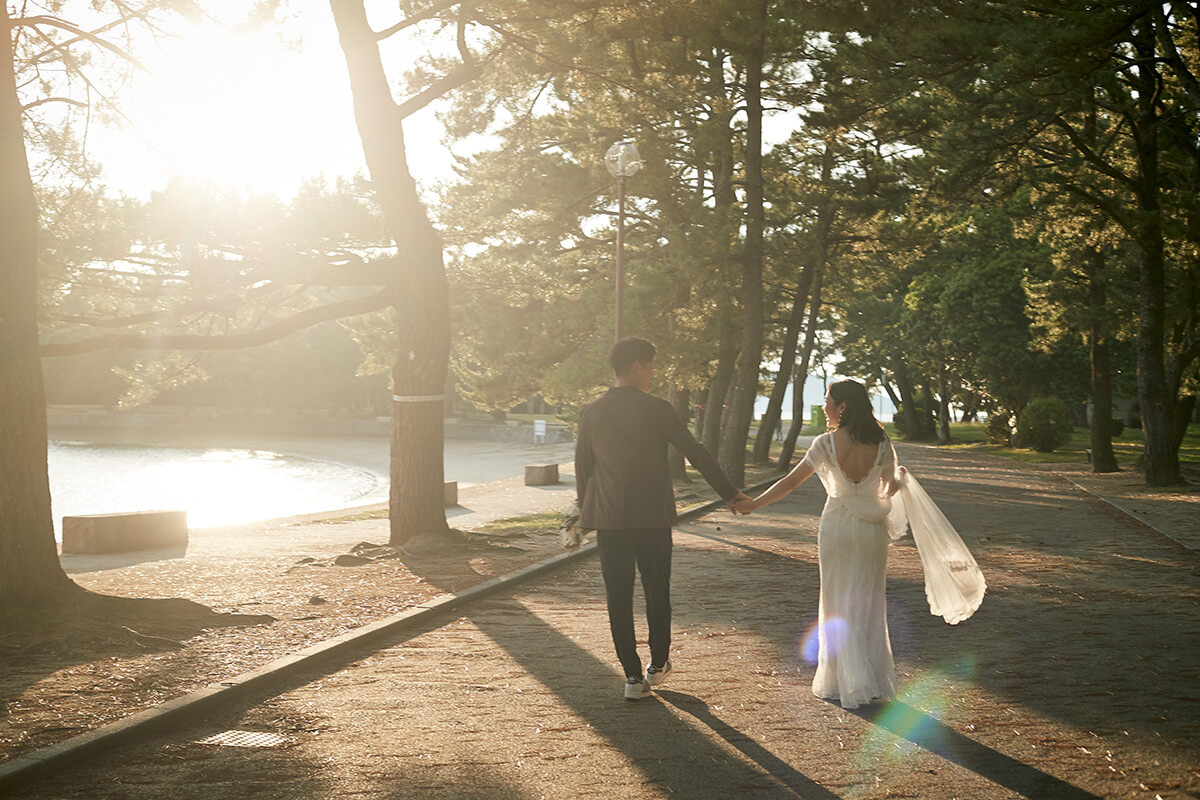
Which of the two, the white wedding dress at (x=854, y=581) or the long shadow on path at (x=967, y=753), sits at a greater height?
the white wedding dress at (x=854, y=581)

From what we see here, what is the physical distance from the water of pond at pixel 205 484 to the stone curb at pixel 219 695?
54.8 feet

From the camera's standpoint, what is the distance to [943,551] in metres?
7.34

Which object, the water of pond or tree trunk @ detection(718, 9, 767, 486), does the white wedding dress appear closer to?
tree trunk @ detection(718, 9, 767, 486)

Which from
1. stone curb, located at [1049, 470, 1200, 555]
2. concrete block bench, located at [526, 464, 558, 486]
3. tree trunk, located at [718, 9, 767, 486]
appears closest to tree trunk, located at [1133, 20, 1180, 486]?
stone curb, located at [1049, 470, 1200, 555]

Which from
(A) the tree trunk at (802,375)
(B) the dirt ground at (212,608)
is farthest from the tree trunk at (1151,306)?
(B) the dirt ground at (212,608)

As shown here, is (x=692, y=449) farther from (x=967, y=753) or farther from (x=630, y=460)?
(x=967, y=753)

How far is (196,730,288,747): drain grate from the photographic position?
5746 millimetres

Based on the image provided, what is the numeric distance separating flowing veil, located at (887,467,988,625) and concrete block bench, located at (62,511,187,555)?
12.0 metres

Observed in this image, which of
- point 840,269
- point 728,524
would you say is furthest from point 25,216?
point 840,269

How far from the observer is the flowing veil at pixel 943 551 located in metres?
7.28

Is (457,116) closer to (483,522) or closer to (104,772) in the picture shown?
(483,522)

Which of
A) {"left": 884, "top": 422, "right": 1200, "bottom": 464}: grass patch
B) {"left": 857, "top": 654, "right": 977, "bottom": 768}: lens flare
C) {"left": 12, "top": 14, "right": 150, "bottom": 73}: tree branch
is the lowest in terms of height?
{"left": 884, "top": 422, "right": 1200, "bottom": 464}: grass patch

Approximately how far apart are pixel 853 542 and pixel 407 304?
9.26 metres

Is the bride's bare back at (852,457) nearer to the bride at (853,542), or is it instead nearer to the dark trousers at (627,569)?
the bride at (853,542)
